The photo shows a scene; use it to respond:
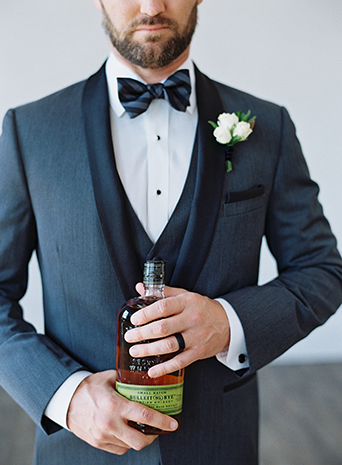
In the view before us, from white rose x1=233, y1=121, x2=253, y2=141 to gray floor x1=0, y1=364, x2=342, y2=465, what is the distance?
2.17 meters

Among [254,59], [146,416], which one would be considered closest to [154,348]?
[146,416]

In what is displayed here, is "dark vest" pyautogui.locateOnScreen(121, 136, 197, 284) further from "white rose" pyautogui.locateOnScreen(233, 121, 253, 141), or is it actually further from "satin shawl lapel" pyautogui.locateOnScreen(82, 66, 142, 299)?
"white rose" pyautogui.locateOnScreen(233, 121, 253, 141)

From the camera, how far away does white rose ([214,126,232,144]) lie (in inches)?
46.1

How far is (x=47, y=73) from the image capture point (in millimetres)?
3188

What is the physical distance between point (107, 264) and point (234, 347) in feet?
1.21

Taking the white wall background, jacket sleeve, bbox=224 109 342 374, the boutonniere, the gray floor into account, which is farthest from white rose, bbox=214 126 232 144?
the white wall background

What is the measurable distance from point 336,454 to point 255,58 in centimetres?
276

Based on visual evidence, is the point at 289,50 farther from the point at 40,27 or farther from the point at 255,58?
the point at 40,27

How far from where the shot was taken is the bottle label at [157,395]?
3.02 ft

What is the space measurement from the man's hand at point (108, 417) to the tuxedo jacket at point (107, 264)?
0.07 m

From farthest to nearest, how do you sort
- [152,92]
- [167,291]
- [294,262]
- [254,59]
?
[254,59]
[294,262]
[152,92]
[167,291]

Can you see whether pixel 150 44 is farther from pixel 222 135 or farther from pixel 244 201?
pixel 244 201

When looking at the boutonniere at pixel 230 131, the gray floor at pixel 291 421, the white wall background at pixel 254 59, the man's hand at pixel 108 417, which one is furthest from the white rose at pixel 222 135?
the white wall background at pixel 254 59

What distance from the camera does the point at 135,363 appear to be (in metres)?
0.93
